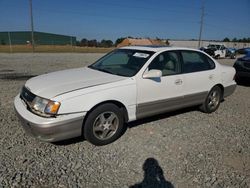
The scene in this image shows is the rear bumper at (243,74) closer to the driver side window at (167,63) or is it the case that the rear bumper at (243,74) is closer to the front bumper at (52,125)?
the driver side window at (167,63)

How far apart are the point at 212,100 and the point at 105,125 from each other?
2973mm

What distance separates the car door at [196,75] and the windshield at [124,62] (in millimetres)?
928

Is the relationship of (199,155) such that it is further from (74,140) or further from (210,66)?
(210,66)

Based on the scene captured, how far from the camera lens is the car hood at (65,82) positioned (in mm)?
3227

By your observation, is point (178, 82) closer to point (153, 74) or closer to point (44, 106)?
point (153, 74)

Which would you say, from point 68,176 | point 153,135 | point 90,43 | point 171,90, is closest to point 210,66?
point 171,90

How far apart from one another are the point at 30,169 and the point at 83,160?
690mm

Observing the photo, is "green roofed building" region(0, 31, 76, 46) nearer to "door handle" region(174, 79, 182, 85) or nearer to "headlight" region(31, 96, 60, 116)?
"door handle" region(174, 79, 182, 85)

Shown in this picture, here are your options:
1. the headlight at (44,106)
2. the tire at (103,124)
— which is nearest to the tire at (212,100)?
the tire at (103,124)

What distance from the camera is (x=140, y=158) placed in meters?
Answer: 3.30

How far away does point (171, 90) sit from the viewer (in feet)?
14.0

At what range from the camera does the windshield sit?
4035mm

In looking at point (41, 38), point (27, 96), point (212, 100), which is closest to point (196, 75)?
point (212, 100)

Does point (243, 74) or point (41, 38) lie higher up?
point (243, 74)
